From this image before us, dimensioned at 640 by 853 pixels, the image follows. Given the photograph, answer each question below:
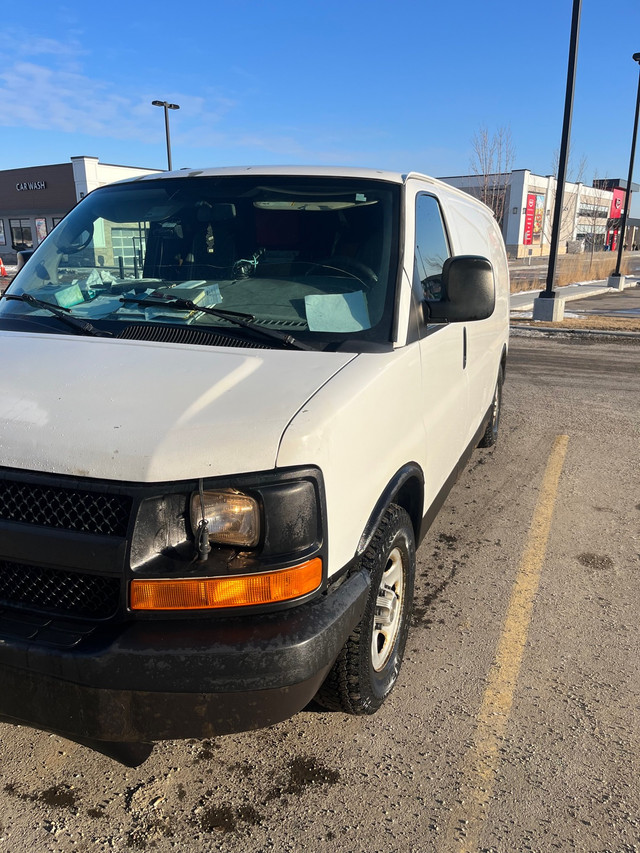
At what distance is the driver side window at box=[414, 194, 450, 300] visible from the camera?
10.3 feet

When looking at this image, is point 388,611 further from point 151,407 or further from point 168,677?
point 151,407

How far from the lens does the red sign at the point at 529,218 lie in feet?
225

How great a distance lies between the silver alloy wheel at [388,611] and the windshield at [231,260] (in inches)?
37.1

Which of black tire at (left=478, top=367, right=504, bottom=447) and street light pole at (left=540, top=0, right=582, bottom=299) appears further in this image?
street light pole at (left=540, top=0, right=582, bottom=299)

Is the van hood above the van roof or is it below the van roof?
below

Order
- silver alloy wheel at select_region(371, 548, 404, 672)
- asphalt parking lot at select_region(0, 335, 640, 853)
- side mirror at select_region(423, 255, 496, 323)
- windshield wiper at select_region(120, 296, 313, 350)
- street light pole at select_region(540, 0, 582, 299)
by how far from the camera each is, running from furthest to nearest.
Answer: street light pole at select_region(540, 0, 582, 299) → side mirror at select_region(423, 255, 496, 323) → silver alloy wheel at select_region(371, 548, 404, 672) → windshield wiper at select_region(120, 296, 313, 350) → asphalt parking lot at select_region(0, 335, 640, 853)

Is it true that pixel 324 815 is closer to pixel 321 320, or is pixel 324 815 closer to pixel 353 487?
pixel 353 487

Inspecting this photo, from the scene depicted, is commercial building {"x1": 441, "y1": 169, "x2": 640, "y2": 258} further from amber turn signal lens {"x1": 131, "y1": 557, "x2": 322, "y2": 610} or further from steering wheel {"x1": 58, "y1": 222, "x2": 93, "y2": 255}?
amber turn signal lens {"x1": 131, "y1": 557, "x2": 322, "y2": 610}

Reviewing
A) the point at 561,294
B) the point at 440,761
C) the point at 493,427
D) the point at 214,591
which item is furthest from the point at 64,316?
the point at 561,294

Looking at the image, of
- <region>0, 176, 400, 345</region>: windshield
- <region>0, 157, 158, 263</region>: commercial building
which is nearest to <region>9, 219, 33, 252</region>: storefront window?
<region>0, 157, 158, 263</region>: commercial building

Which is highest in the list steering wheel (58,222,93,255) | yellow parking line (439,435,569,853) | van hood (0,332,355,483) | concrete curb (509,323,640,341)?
steering wheel (58,222,93,255)

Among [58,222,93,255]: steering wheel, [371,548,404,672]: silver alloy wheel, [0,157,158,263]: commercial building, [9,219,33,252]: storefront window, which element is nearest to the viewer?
[371,548,404,672]: silver alloy wheel

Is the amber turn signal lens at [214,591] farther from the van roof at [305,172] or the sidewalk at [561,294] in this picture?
the sidewalk at [561,294]

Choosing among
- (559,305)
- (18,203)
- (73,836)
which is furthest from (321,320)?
(18,203)
